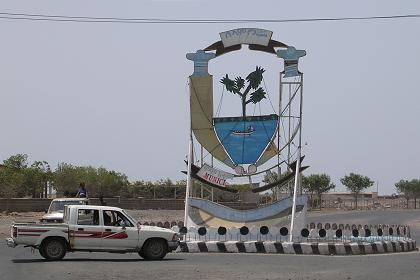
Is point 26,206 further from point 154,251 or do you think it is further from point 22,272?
point 22,272

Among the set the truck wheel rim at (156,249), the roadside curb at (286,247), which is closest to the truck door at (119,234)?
the truck wheel rim at (156,249)

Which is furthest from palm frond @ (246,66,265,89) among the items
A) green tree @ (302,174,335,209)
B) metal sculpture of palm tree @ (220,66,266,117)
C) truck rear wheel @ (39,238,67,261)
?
green tree @ (302,174,335,209)

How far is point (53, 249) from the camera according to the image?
21.1 meters

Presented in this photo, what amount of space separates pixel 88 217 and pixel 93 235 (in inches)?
24.4

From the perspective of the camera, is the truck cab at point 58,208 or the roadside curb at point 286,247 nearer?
the roadside curb at point 286,247

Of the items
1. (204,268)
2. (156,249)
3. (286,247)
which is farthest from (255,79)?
(204,268)

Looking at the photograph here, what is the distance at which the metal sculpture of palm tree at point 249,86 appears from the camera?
32594mm

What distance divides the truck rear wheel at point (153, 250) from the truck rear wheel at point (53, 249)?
2.28m

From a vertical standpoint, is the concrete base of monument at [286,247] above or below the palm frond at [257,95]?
below

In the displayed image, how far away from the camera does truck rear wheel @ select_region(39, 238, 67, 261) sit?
21.0m

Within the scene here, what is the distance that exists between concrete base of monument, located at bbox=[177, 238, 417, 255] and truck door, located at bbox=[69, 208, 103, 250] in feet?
17.2

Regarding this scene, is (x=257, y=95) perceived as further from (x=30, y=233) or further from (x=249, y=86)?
(x=30, y=233)

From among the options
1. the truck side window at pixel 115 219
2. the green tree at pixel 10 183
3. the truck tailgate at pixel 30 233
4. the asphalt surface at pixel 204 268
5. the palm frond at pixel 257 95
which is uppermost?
the palm frond at pixel 257 95

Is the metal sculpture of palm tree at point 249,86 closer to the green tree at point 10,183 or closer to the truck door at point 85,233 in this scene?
the truck door at point 85,233
